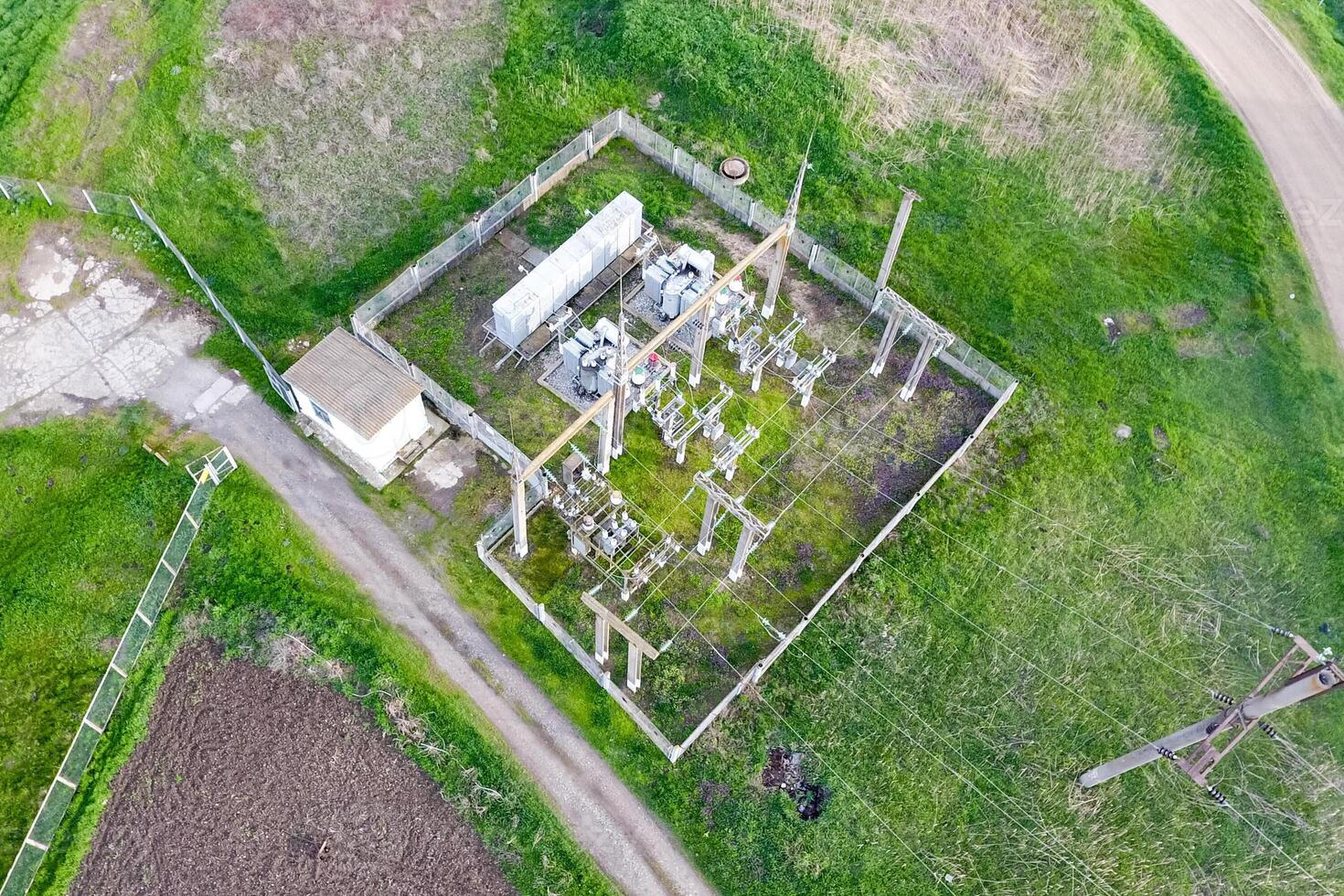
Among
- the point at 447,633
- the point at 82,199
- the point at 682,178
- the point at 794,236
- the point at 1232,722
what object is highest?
the point at 1232,722

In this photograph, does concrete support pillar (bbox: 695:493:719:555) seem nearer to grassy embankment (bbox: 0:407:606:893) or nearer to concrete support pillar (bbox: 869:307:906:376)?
concrete support pillar (bbox: 869:307:906:376)

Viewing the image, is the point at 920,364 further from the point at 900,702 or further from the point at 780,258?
the point at 900,702

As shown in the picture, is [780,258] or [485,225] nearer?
[780,258]

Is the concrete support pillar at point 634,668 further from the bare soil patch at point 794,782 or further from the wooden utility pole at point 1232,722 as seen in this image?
the wooden utility pole at point 1232,722

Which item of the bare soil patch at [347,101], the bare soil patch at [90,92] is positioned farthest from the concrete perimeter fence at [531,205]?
the bare soil patch at [90,92]

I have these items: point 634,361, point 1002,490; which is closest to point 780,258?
point 634,361

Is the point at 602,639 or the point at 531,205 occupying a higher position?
the point at 531,205

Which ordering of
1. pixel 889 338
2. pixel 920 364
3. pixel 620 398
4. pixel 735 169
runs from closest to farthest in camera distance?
1. pixel 620 398
2. pixel 920 364
3. pixel 889 338
4. pixel 735 169
